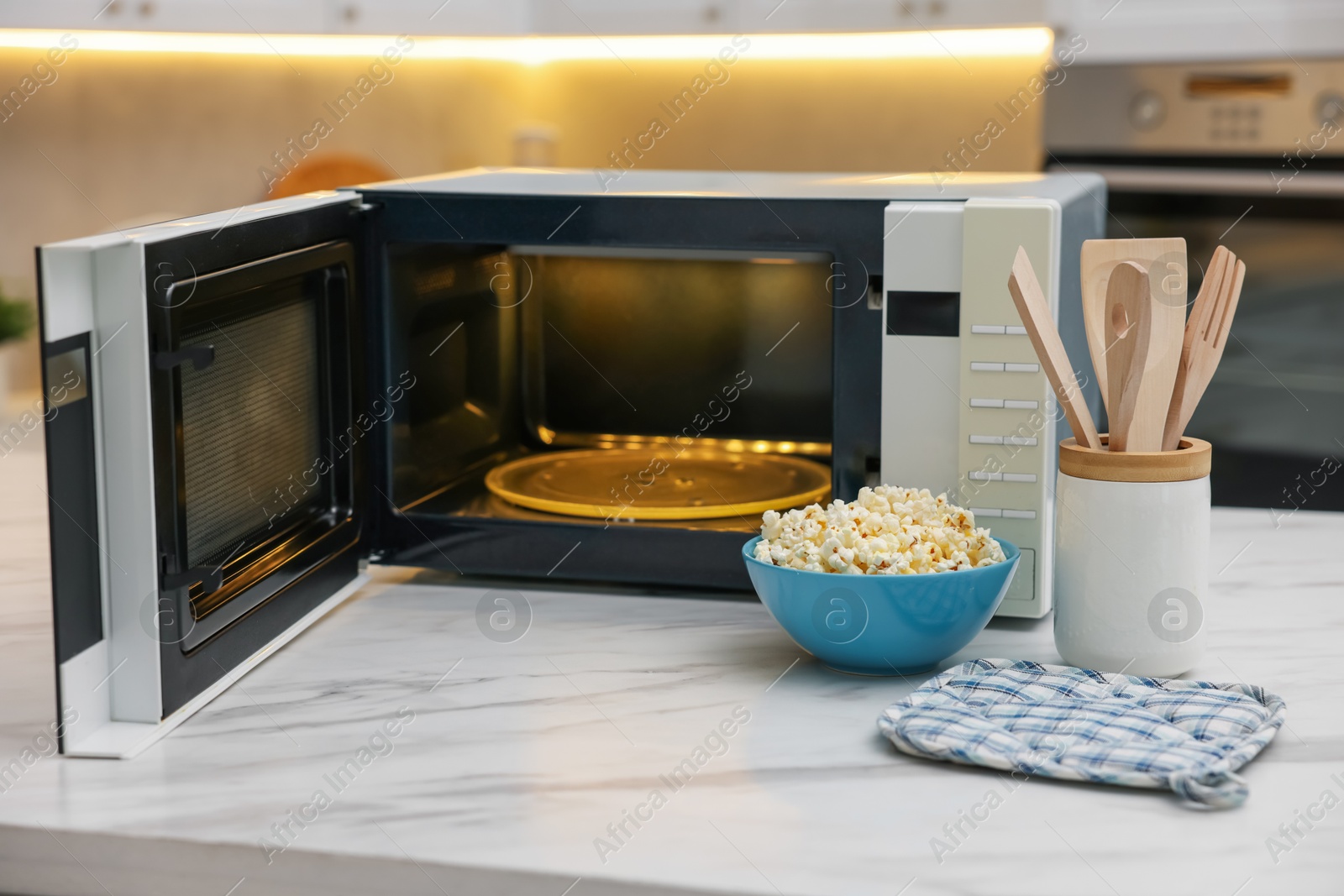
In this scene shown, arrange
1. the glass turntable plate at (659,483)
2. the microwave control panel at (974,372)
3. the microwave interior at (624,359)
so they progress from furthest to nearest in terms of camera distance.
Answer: the microwave interior at (624,359) → the glass turntable plate at (659,483) → the microwave control panel at (974,372)

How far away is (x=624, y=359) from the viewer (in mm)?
1143

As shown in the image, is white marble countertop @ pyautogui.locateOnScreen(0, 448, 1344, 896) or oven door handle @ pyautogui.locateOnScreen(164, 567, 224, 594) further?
oven door handle @ pyautogui.locateOnScreen(164, 567, 224, 594)

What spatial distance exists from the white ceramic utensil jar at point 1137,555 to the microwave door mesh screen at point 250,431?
48cm

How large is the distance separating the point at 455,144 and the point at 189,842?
185cm

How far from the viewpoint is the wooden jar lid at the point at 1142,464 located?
2.45ft

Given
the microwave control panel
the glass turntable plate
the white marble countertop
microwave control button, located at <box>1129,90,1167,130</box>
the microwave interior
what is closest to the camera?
the white marble countertop

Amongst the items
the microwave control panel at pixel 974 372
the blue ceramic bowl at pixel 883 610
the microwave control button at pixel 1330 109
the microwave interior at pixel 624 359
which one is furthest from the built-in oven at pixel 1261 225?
the blue ceramic bowl at pixel 883 610

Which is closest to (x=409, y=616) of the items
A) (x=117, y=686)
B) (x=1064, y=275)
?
(x=117, y=686)

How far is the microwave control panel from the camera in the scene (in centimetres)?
84

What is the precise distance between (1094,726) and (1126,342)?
0.70 feet

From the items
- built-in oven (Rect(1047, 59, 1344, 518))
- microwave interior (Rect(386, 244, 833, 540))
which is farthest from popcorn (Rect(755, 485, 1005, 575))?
built-in oven (Rect(1047, 59, 1344, 518))

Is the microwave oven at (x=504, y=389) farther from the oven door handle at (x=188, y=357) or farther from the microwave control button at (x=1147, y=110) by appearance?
the microwave control button at (x=1147, y=110)

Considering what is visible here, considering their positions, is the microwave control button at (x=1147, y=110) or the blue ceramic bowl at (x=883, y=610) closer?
the blue ceramic bowl at (x=883, y=610)

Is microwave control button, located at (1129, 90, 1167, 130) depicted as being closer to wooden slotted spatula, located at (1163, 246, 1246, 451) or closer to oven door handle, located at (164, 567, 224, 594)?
wooden slotted spatula, located at (1163, 246, 1246, 451)
